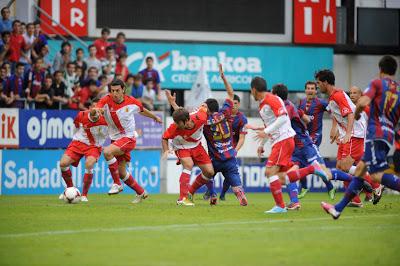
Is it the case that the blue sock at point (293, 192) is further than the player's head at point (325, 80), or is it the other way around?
the player's head at point (325, 80)

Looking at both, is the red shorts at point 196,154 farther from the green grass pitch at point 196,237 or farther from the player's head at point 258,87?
the player's head at point 258,87

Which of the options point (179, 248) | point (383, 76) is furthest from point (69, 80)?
Answer: point (179, 248)

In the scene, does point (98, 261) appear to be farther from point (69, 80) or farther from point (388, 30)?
point (388, 30)

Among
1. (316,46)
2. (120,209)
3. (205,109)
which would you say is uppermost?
(316,46)

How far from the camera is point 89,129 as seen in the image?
18938mm

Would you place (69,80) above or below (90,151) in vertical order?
above

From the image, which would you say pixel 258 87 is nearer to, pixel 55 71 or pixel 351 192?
pixel 351 192

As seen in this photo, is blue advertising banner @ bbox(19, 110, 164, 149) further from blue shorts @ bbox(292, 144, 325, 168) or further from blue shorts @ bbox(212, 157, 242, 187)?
blue shorts @ bbox(292, 144, 325, 168)

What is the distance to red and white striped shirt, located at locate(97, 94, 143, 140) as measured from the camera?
58.9 feet

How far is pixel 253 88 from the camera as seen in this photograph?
1439cm

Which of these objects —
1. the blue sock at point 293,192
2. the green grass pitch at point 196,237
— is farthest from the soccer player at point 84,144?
the blue sock at point 293,192

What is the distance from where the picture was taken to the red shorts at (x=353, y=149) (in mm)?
17328

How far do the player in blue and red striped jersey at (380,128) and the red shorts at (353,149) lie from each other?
417 centimetres

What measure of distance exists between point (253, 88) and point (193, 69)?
48.9 feet
